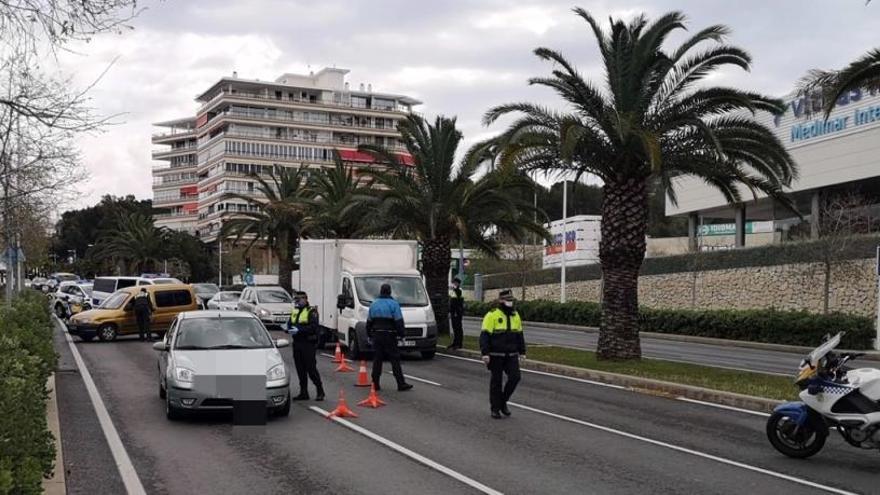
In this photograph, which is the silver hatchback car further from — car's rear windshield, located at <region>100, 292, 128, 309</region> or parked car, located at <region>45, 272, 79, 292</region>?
parked car, located at <region>45, 272, 79, 292</region>

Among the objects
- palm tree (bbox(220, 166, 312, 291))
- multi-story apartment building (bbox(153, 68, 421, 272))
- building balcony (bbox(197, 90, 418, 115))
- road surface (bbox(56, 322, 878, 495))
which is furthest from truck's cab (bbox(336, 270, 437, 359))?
building balcony (bbox(197, 90, 418, 115))

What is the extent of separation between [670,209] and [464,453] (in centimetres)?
5330

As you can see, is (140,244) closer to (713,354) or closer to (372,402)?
(713,354)

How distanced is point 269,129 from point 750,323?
9542 cm

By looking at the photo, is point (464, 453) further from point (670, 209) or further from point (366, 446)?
point (670, 209)

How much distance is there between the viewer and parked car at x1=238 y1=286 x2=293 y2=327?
111 feet

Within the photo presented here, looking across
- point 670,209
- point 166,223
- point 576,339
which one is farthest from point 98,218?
point 576,339

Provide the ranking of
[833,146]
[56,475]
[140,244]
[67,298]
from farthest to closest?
1. [140,244]
2. [833,146]
3. [67,298]
4. [56,475]

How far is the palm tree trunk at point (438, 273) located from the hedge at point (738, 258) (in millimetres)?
15344

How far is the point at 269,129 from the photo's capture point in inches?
4747

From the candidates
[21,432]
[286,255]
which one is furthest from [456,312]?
[286,255]

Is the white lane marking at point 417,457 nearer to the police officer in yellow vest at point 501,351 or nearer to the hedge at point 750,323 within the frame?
the police officer in yellow vest at point 501,351

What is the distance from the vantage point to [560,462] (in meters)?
9.81

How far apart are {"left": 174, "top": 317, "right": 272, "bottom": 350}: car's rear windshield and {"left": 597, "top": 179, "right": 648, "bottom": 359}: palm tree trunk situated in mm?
9411
